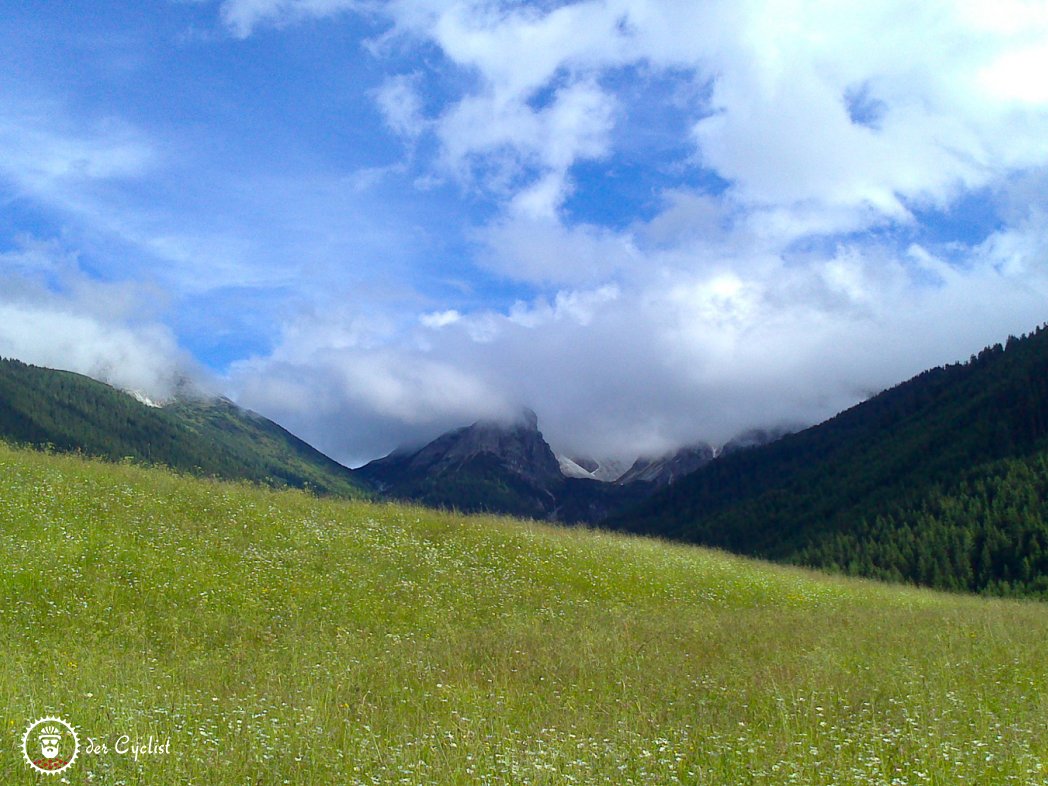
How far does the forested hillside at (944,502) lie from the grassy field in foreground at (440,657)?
7105cm

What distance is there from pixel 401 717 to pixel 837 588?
22790 millimetres

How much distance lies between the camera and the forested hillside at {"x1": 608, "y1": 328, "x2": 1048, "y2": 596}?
106 m

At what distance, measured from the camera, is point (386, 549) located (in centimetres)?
2123

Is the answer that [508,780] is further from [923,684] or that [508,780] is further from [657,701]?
[923,684]

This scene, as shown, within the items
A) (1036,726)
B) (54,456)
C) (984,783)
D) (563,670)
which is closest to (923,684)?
(1036,726)
